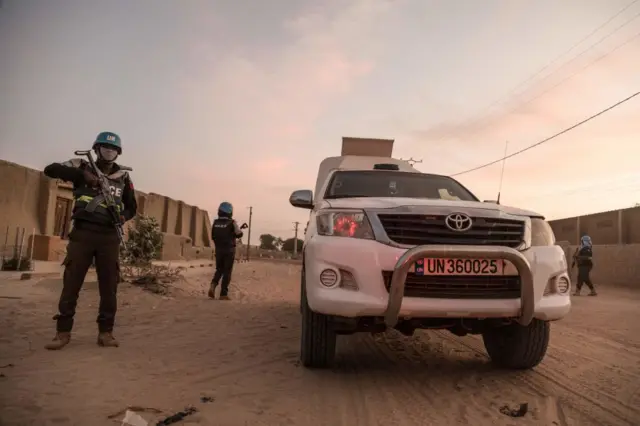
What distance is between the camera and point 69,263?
4.21m

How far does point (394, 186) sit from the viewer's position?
4.72 metres

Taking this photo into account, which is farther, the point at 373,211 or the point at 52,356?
the point at 52,356

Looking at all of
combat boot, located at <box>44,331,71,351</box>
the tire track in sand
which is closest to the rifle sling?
combat boot, located at <box>44,331,71,351</box>

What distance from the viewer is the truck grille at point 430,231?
10.4 feet

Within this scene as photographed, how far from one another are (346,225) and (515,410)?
5.32ft

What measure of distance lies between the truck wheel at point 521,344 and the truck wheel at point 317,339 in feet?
4.73

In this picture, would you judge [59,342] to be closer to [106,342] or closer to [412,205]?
[106,342]

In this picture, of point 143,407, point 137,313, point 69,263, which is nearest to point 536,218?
point 143,407

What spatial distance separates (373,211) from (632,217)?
2395 centimetres

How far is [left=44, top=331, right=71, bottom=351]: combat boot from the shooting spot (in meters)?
4.06

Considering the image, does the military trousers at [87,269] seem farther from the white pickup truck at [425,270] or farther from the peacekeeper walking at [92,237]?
the white pickup truck at [425,270]

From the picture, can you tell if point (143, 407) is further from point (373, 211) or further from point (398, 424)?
point (373, 211)

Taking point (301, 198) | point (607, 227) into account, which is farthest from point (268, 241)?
point (301, 198)

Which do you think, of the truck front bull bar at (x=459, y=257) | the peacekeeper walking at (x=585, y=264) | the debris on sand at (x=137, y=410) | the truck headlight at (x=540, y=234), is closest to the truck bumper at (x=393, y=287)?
the truck front bull bar at (x=459, y=257)
